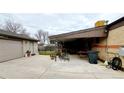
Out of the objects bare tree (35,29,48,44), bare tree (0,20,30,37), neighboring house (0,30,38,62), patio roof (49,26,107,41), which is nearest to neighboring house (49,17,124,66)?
patio roof (49,26,107,41)

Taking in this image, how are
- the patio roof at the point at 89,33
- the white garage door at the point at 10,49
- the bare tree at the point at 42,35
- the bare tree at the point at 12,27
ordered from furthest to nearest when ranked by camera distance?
the bare tree at the point at 42,35
the bare tree at the point at 12,27
the patio roof at the point at 89,33
the white garage door at the point at 10,49

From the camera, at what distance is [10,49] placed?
13.3 metres

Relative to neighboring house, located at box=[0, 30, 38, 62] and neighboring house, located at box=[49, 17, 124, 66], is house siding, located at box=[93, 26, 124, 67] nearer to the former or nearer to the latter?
neighboring house, located at box=[49, 17, 124, 66]

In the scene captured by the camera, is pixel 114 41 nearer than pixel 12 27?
Yes

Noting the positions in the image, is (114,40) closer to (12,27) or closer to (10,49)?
(10,49)

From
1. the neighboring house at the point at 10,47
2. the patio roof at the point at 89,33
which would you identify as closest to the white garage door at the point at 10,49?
the neighboring house at the point at 10,47

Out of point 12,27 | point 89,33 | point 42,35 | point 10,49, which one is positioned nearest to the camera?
point 89,33

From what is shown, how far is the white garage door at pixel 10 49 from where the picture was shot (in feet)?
38.8

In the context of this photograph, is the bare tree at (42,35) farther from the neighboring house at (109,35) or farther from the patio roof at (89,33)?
the patio roof at (89,33)

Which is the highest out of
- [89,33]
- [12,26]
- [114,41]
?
[12,26]

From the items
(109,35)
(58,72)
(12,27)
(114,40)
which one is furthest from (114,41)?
(12,27)
